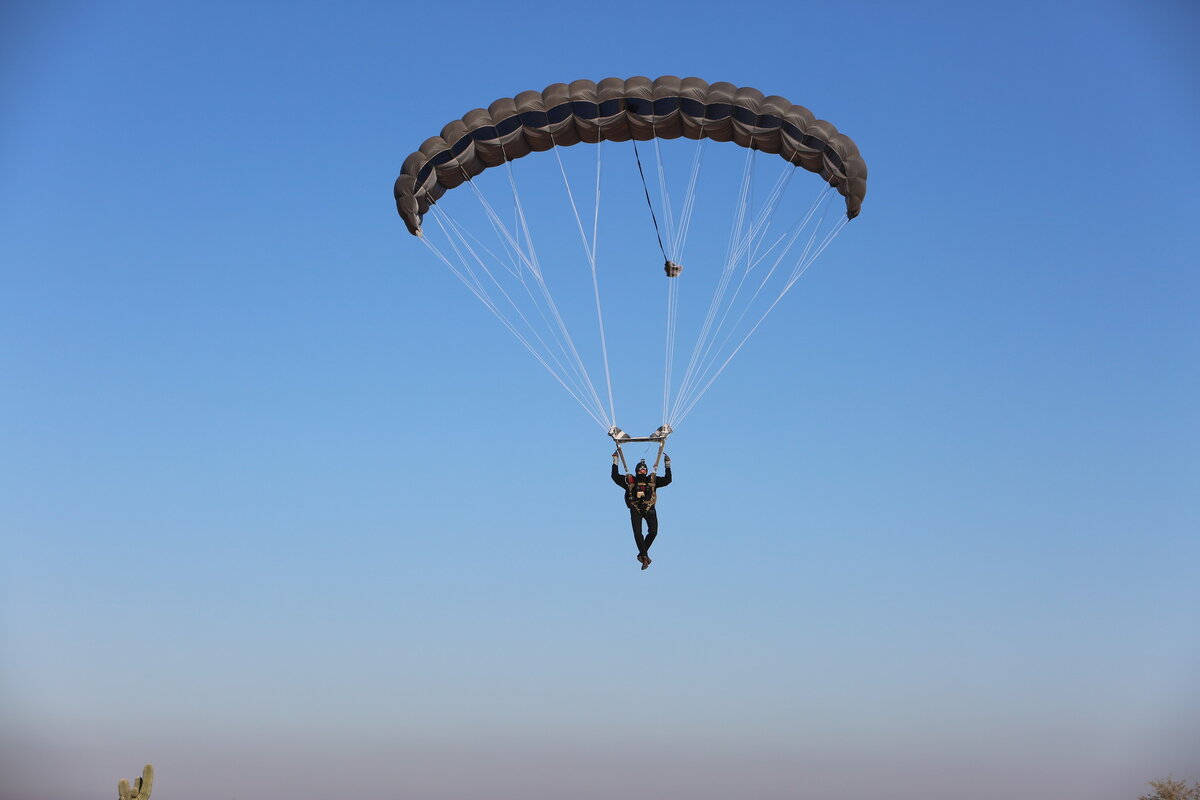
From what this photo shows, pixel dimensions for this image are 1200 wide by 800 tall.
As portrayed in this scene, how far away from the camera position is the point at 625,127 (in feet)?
58.9

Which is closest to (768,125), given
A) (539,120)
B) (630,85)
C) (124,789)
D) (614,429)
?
(630,85)

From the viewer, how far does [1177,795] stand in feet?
98.8

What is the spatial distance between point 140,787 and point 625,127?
40.7 ft

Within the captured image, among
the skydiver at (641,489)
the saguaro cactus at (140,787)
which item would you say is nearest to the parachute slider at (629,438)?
the skydiver at (641,489)

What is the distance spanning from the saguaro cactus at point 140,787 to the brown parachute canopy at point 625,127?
30.8 ft

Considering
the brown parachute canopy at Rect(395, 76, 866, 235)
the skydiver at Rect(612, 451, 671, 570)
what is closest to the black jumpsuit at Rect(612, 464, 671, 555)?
the skydiver at Rect(612, 451, 671, 570)

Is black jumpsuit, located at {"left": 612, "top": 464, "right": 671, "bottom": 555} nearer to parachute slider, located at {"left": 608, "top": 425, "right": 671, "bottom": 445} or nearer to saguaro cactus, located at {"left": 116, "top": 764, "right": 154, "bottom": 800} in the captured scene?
parachute slider, located at {"left": 608, "top": 425, "right": 671, "bottom": 445}

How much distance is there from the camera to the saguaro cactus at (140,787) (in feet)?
53.3

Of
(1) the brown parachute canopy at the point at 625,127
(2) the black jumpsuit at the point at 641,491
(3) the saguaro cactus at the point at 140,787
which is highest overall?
(1) the brown parachute canopy at the point at 625,127

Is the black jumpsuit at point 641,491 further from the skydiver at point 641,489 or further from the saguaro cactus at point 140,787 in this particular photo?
the saguaro cactus at point 140,787

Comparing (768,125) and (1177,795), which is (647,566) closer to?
(768,125)

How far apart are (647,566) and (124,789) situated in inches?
323

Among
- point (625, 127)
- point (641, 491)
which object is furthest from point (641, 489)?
point (625, 127)

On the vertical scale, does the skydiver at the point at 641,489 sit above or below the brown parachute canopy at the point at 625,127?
below
